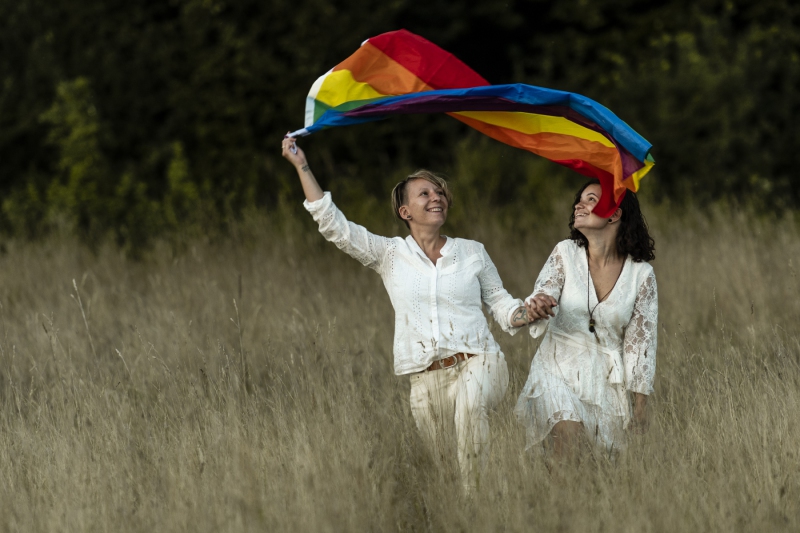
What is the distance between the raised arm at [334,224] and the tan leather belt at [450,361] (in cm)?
55

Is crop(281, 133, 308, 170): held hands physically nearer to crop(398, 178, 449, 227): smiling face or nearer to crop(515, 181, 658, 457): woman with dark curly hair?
crop(398, 178, 449, 227): smiling face

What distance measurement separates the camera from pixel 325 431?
14.0ft

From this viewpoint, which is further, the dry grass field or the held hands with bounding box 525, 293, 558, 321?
the held hands with bounding box 525, 293, 558, 321

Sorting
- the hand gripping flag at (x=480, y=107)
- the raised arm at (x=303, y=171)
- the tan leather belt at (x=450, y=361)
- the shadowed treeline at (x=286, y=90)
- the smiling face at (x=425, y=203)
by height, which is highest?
the shadowed treeline at (x=286, y=90)

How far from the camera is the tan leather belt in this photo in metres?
4.43

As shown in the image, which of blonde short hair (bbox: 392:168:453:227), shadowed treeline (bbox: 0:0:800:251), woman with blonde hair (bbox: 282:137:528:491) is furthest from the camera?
shadowed treeline (bbox: 0:0:800:251)

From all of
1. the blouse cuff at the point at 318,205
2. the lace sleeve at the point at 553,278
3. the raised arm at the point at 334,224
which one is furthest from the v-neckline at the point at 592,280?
the blouse cuff at the point at 318,205

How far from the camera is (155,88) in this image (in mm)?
15266

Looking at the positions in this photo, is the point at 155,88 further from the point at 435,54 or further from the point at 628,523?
the point at 628,523

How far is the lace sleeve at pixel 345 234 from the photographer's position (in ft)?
14.6

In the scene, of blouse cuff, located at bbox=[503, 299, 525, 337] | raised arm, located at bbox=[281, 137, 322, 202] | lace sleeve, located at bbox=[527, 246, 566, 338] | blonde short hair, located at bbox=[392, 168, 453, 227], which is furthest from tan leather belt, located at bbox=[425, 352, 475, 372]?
raised arm, located at bbox=[281, 137, 322, 202]

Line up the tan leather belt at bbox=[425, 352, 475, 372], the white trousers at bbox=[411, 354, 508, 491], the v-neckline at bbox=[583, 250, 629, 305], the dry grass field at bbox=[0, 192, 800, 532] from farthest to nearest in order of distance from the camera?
the v-neckline at bbox=[583, 250, 629, 305], the tan leather belt at bbox=[425, 352, 475, 372], the white trousers at bbox=[411, 354, 508, 491], the dry grass field at bbox=[0, 192, 800, 532]

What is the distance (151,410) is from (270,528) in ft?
5.24

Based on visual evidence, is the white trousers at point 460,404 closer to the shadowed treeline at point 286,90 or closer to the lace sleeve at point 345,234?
the lace sleeve at point 345,234
